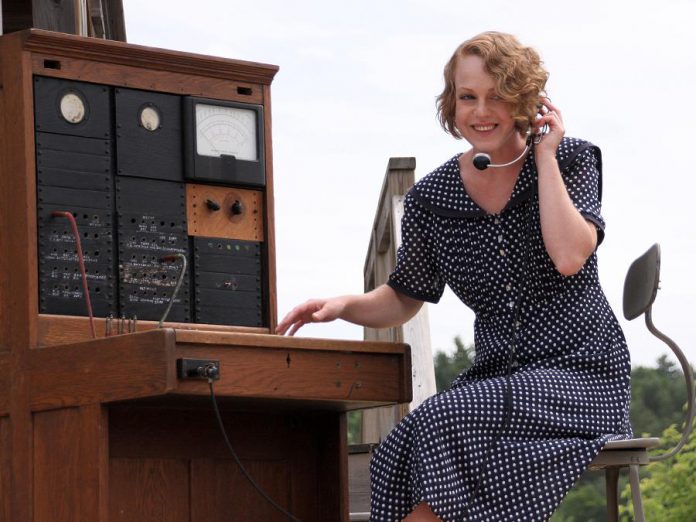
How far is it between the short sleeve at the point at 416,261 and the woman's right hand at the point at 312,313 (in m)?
0.19

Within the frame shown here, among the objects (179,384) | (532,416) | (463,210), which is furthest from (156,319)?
(532,416)

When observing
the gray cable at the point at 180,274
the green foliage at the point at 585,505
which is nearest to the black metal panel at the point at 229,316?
the gray cable at the point at 180,274

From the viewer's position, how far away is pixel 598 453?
312 centimetres

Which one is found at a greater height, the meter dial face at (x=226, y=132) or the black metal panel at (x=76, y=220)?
the meter dial face at (x=226, y=132)

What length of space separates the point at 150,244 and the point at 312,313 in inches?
20.2

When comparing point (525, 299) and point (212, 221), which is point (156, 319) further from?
point (525, 299)

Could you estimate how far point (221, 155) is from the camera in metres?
3.97

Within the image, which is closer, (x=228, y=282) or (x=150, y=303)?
(x=150, y=303)

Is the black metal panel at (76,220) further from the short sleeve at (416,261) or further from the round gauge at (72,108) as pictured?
the short sleeve at (416,261)

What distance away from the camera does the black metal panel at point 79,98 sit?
367 centimetres

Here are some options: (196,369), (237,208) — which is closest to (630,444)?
(196,369)

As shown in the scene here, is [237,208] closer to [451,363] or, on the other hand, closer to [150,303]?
[150,303]

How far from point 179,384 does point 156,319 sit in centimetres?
62

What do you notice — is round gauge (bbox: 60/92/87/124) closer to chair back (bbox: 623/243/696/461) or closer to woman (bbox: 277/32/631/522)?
woman (bbox: 277/32/631/522)
